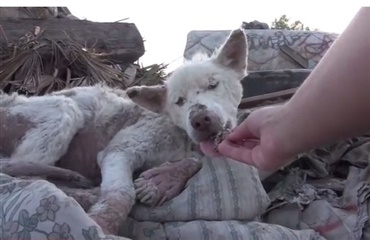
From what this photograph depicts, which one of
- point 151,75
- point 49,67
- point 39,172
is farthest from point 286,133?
point 151,75

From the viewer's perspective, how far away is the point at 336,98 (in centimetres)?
127

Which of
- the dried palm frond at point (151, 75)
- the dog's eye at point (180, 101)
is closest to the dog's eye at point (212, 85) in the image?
the dog's eye at point (180, 101)

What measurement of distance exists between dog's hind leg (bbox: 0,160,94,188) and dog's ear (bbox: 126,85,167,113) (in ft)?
2.14

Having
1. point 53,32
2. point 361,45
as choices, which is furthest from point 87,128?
point 361,45

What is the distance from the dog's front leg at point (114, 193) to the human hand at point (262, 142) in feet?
3.46

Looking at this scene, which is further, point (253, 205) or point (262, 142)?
point (253, 205)

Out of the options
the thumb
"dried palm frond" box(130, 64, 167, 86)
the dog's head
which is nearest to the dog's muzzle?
the dog's head

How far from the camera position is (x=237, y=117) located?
12.2ft

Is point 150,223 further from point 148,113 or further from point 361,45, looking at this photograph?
point 361,45

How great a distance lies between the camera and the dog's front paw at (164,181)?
3113 millimetres

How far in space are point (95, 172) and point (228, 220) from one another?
1041 millimetres

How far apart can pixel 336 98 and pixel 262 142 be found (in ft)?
1.14

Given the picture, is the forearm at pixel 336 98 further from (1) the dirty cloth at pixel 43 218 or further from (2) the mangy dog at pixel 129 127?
(2) the mangy dog at pixel 129 127

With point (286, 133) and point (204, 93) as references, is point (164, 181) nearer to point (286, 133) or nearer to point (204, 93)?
point (204, 93)
